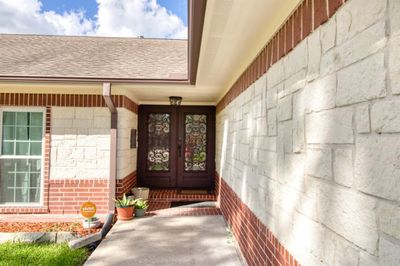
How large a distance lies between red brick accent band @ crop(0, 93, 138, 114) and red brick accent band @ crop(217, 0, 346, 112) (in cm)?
341

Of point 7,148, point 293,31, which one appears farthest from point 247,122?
point 7,148

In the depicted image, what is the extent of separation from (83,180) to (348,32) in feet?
18.2

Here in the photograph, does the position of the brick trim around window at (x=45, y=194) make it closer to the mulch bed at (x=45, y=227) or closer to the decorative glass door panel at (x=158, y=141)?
the mulch bed at (x=45, y=227)

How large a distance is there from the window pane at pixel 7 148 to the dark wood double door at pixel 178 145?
3.05 m

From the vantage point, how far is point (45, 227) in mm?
5172

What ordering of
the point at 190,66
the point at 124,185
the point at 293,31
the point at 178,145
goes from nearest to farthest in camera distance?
the point at 293,31 → the point at 190,66 → the point at 124,185 → the point at 178,145

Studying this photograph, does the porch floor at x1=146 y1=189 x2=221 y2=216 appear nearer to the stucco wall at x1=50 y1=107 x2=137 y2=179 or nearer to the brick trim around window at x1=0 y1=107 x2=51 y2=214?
the stucco wall at x1=50 y1=107 x2=137 y2=179

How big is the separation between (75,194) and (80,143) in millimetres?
973

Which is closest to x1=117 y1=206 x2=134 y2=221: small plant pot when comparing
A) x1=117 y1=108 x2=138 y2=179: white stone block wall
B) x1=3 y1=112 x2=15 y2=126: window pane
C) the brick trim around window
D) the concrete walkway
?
the concrete walkway

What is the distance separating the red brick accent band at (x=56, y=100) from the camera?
5.84 meters

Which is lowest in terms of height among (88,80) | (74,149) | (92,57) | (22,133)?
(74,149)

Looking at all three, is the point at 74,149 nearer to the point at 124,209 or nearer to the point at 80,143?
the point at 80,143

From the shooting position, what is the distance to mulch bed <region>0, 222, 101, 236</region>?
500cm

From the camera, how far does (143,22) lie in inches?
1059
